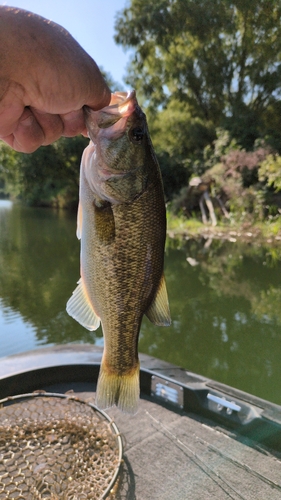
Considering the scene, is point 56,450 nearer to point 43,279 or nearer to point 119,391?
point 119,391

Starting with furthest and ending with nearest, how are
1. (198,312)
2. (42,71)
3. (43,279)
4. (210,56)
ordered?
1. (210,56)
2. (43,279)
3. (198,312)
4. (42,71)

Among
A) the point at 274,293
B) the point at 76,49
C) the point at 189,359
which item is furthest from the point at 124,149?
the point at 274,293

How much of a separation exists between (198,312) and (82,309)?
6413 mm

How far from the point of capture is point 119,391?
1.74 metres

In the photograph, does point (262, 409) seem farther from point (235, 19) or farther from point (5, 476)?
point (235, 19)

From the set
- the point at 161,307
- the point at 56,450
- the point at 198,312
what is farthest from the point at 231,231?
the point at 161,307

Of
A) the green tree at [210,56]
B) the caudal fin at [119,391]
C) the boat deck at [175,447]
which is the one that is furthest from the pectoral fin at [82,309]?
the green tree at [210,56]

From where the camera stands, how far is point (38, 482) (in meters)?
2.24

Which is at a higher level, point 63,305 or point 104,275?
point 104,275

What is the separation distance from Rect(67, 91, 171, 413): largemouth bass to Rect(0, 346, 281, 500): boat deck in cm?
111

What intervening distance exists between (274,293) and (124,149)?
8.31 m

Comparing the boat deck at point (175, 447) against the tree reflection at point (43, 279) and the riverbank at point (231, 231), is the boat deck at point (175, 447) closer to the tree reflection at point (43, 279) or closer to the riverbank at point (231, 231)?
the tree reflection at point (43, 279)

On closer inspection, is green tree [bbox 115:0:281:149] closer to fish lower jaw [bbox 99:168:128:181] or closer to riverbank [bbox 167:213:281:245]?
riverbank [bbox 167:213:281:245]

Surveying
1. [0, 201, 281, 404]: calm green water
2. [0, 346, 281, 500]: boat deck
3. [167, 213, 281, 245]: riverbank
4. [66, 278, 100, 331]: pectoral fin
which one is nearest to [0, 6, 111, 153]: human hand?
[66, 278, 100, 331]: pectoral fin
